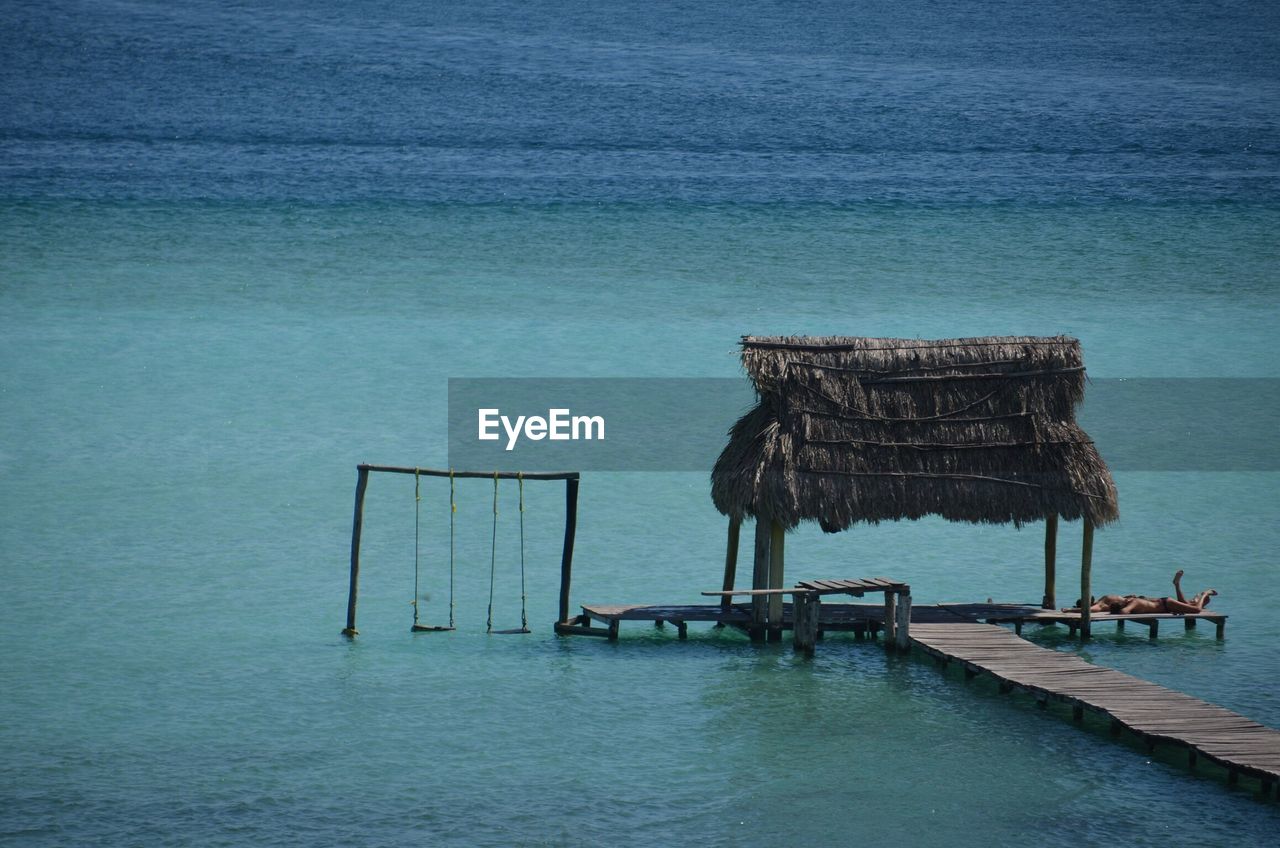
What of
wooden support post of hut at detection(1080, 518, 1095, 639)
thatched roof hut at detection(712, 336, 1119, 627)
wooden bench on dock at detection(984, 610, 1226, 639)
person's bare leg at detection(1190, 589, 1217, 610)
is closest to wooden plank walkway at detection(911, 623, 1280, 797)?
wooden bench on dock at detection(984, 610, 1226, 639)

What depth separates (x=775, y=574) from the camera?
21531 mm

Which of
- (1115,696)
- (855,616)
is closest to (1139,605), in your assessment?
(855,616)

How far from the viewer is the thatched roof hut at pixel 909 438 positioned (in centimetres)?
2094

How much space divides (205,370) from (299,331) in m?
3.27

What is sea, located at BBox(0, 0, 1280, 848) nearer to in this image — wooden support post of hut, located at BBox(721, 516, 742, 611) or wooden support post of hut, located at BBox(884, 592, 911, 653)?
wooden support post of hut, located at BBox(884, 592, 911, 653)

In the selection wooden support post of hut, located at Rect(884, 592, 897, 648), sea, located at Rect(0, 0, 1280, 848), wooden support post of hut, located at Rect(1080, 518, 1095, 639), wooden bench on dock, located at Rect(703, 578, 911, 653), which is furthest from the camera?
wooden support post of hut, located at Rect(1080, 518, 1095, 639)

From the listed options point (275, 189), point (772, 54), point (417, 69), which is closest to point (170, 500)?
point (275, 189)

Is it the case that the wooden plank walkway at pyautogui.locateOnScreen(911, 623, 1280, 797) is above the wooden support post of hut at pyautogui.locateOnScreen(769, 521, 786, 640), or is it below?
below

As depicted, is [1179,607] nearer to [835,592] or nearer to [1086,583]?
[1086,583]

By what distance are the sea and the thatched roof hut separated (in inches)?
74.9

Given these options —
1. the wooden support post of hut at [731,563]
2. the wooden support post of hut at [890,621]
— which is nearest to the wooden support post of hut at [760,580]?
the wooden support post of hut at [731,563]

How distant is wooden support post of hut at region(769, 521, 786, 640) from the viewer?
21.4 m

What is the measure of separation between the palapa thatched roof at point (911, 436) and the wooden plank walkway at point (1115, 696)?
1.51 metres

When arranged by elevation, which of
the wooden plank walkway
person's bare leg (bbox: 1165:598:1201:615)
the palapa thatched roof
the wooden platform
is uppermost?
the palapa thatched roof
